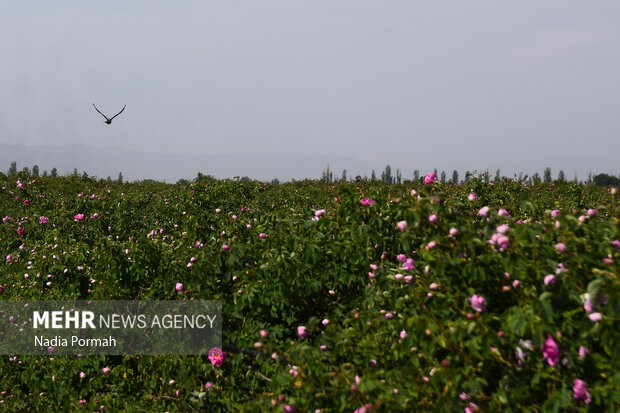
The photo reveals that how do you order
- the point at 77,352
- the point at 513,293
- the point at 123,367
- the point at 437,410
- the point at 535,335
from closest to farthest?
the point at 535,335 → the point at 437,410 → the point at 513,293 → the point at 123,367 → the point at 77,352

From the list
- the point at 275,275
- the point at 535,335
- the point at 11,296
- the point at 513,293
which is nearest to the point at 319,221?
the point at 275,275

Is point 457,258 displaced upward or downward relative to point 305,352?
upward

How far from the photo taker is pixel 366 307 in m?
3.80

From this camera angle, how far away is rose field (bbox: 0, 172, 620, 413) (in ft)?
8.61

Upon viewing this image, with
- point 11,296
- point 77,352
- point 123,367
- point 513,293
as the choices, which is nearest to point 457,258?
point 513,293

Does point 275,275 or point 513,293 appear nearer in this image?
point 513,293

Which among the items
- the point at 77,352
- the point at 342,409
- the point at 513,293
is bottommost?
the point at 77,352

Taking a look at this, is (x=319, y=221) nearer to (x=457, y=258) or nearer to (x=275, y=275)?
(x=275, y=275)

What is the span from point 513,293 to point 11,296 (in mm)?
6713

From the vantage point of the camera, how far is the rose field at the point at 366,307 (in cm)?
262

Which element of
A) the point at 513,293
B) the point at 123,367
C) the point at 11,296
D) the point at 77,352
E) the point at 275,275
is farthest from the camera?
the point at 11,296

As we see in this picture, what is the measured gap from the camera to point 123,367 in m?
4.95

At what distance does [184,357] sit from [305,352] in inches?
74.8

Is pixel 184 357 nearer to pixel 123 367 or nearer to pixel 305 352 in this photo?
pixel 123 367
